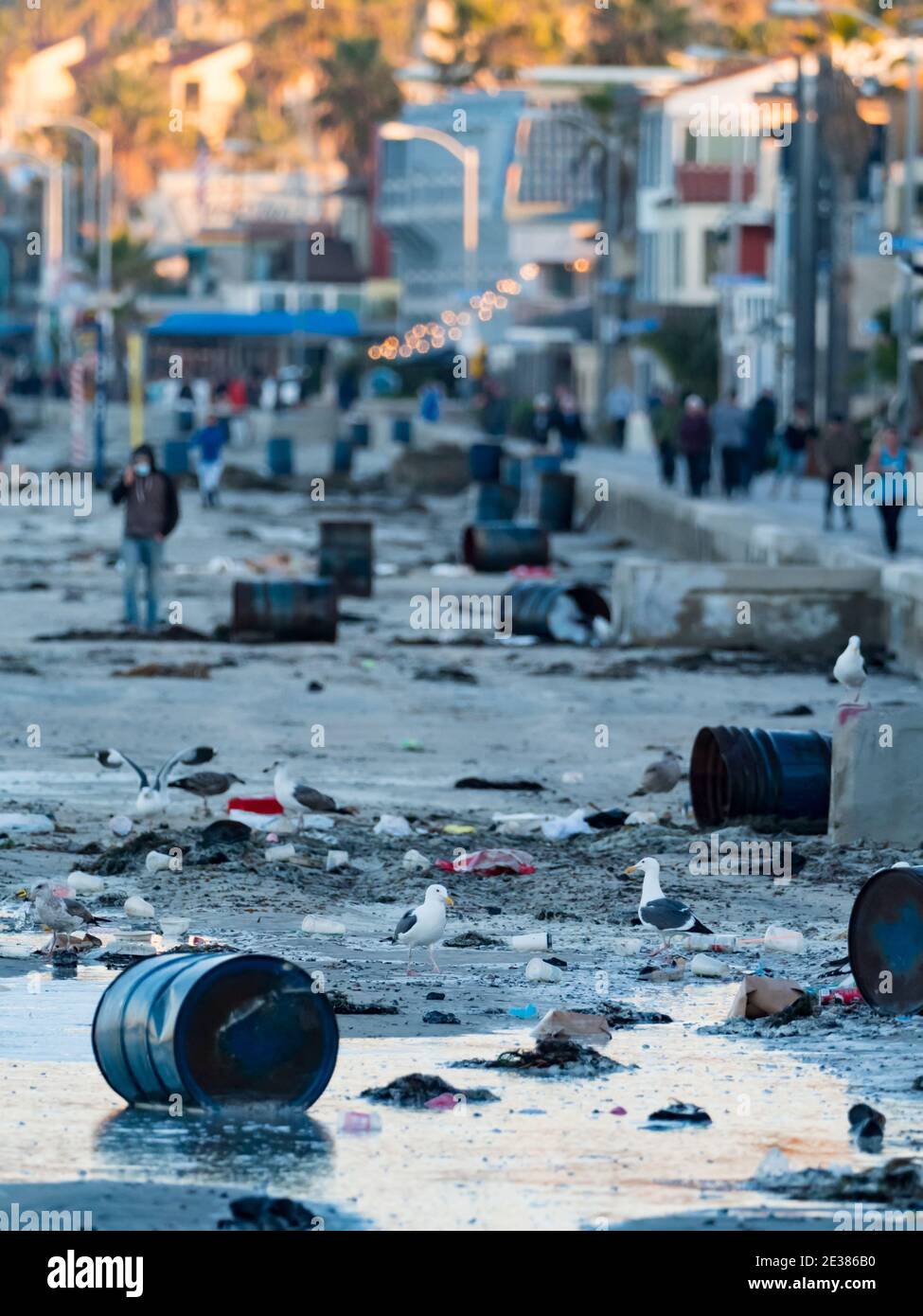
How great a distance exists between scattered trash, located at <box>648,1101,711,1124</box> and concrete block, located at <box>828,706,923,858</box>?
480cm

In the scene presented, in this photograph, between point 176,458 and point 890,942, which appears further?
point 176,458

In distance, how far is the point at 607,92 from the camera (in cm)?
8431

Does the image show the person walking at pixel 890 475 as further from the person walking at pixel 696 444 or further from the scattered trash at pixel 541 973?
the scattered trash at pixel 541 973

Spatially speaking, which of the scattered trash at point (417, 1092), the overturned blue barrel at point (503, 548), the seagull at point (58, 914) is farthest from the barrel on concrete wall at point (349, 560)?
the scattered trash at point (417, 1092)

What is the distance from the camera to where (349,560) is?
101 feet

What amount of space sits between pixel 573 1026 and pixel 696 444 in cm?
2985

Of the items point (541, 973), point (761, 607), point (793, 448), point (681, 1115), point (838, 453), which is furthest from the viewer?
point (793, 448)

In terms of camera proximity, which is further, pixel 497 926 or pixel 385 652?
pixel 385 652

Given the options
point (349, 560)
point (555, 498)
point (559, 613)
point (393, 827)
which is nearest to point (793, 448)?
point (555, 498)

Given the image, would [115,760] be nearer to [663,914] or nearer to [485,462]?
[663,914]

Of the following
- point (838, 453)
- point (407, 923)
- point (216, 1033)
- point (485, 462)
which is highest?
point (838, 453)

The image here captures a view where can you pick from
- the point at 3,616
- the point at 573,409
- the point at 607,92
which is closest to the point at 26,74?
the point at 607,92
